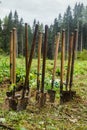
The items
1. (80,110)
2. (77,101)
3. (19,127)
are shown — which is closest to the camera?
(19,127)

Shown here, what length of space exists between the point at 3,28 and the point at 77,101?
6576 cm

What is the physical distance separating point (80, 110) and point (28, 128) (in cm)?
200

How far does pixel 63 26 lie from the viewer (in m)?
Answer: 84.5

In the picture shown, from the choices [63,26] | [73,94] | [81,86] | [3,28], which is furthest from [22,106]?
[63,26]

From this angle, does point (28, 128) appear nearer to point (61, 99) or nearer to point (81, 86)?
point (61, 99)

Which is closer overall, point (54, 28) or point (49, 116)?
point (49, 116)

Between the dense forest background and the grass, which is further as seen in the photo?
the dense forest background

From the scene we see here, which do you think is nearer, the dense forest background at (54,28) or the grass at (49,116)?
the grass at (49,116)

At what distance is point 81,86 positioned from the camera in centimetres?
1199

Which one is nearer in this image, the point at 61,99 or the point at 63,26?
the point at 61,99

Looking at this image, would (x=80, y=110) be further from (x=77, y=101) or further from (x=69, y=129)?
(x=69, y=129)

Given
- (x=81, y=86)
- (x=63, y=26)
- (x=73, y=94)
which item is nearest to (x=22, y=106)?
(x=73, y=94)

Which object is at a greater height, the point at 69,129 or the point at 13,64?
the point at 13,64

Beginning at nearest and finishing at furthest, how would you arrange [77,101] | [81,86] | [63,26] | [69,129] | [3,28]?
[69,129] → [77,101] → [81,86] → [3,28] → [63,26]
